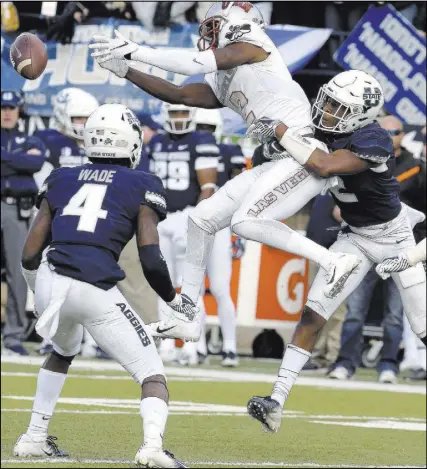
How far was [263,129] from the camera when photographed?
775 cm

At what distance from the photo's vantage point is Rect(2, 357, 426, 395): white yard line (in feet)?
40.8

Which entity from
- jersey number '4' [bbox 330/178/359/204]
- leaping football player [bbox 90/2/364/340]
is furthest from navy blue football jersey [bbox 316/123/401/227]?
leaping football player [bbox 90/2/364/340]

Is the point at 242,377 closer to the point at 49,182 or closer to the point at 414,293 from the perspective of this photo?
the point at 414,293

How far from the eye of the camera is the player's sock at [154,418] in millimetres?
7465

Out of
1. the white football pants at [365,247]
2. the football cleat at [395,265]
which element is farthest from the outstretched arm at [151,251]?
the white football pants at [365,247]

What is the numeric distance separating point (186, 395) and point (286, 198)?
13.0ft

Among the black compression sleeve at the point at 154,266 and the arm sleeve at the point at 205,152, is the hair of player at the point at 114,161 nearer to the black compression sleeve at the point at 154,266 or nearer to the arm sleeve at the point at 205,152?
the black compression sleeve at the point at 154,266

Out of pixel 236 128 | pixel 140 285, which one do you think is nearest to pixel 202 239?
pixel 140 285

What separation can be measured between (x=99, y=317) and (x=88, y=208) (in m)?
0.49

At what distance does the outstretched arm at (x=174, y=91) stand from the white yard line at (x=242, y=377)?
14.9 feet

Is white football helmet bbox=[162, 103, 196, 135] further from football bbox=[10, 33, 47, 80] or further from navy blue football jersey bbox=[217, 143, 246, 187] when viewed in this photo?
football bbox=[10, 33, 47, 80]

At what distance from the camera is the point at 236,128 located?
46.9 feet

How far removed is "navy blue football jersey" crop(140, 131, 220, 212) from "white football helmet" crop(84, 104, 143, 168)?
11.0ft

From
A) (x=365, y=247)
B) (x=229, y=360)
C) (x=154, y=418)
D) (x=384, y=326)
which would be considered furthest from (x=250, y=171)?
(x=229, y=360)
